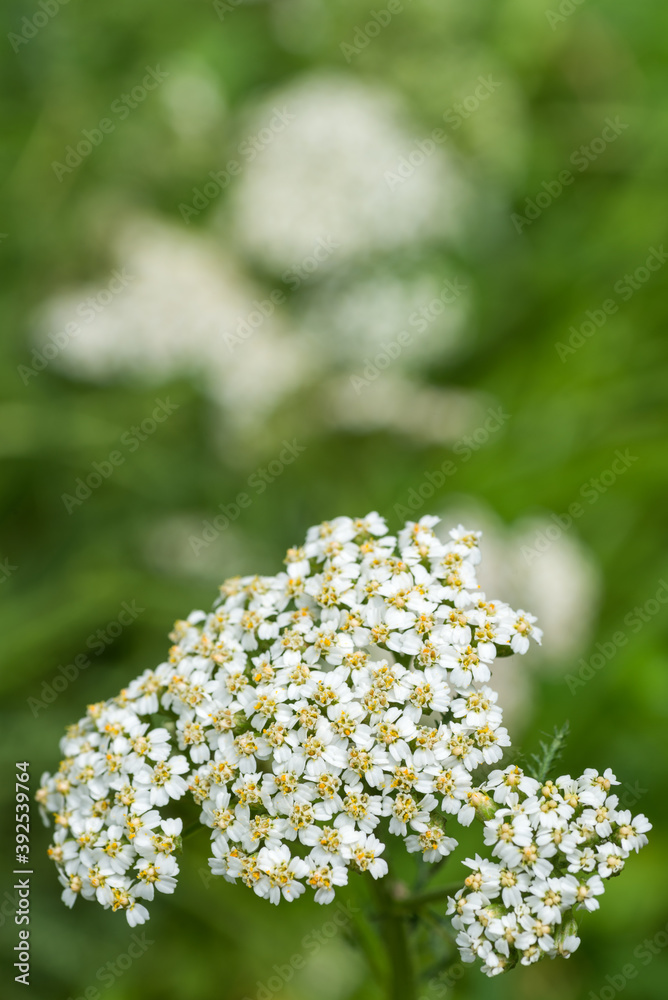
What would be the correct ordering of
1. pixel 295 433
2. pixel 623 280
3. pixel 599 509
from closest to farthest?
pixel 599 509 < pixel 295 433 < pixel 623 280

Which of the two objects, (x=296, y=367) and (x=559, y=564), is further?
(x=296, y=367)

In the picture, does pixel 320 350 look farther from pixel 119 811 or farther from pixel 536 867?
pixel 536 867

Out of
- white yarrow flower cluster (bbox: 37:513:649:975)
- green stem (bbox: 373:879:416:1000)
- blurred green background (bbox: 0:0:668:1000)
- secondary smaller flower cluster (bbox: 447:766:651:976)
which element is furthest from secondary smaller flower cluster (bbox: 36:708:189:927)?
blurred green background (bbox: 0:0:668:1000)

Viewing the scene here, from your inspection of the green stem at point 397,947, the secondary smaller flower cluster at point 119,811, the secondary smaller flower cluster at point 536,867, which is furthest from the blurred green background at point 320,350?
the secondary smaller flower cluster at point 119,811

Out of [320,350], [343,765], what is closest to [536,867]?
[343,765]

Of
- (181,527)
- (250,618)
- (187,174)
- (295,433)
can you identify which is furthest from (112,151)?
(250,618)

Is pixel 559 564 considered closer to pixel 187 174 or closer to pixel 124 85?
pixel 187 174
